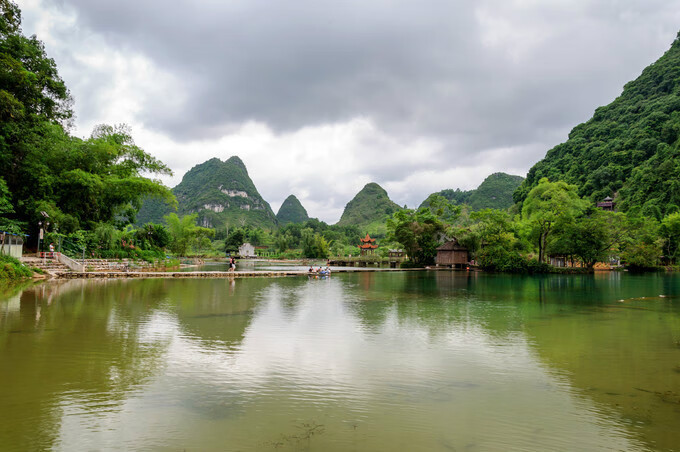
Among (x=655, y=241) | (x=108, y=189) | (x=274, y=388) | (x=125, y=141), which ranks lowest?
(x=274, y=388)

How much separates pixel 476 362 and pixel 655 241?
4387cm

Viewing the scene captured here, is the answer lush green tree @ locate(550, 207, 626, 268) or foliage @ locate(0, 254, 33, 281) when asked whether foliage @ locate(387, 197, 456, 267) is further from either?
foliage @ locate(0, 254, 33, 281)

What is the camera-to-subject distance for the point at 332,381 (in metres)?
5.75

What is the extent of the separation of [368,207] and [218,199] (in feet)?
185

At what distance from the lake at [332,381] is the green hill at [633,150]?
2030 inches

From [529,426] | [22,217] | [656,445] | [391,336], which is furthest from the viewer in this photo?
[22,217]

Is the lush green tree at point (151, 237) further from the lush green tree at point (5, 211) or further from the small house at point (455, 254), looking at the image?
the small house at point (455, 254)

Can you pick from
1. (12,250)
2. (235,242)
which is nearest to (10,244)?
(12,250)

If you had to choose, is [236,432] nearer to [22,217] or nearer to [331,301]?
[331,301]

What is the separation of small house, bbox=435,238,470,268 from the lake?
29.2 metres

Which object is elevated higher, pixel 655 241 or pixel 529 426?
pixel 655 241

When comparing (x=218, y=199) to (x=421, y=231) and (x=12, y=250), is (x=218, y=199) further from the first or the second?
(x=12, y=250)

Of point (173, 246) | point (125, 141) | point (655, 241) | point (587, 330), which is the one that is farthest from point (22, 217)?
point (655, 241)

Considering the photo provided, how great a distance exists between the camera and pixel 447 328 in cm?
973
